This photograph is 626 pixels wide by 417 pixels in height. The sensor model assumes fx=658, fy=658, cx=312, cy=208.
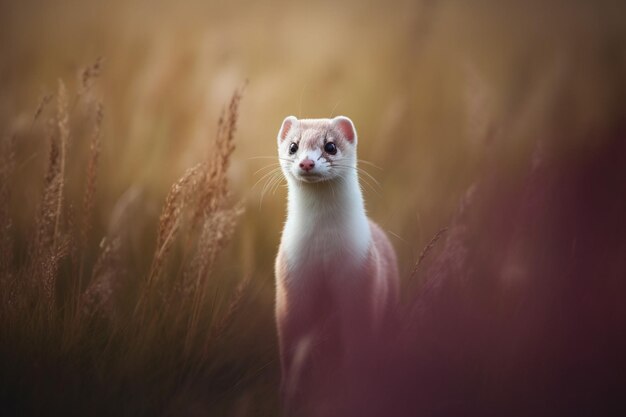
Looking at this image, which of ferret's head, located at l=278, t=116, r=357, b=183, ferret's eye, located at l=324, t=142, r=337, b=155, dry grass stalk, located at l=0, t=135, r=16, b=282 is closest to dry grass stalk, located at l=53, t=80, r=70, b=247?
dry grass stalk, located at l=0, t=135, r=16, b=282

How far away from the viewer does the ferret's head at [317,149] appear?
2.69 m

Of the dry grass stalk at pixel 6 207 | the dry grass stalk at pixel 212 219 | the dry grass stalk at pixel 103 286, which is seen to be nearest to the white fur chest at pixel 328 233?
the dry grass stalk at pixel 212 219

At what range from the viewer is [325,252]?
9.29ft

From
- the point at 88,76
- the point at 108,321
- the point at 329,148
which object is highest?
the point at 88,76

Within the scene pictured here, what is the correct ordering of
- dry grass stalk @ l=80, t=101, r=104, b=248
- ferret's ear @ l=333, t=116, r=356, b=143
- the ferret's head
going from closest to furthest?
dry grass stalk @ l=80, t=101, r=104, b=248
the ferret's head
ferret's ear @ l=333, t=116, r=356, b=143

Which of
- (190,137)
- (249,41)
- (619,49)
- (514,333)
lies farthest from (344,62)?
(514,333)

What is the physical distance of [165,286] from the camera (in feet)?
8.82

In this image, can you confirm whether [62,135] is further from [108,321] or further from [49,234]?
[108,321]

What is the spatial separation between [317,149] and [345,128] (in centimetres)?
22

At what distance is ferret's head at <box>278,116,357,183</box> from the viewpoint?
2686mm

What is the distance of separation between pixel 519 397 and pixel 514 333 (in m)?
0.21

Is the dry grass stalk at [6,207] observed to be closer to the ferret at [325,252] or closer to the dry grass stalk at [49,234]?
the dry grass stalk at [49,234]

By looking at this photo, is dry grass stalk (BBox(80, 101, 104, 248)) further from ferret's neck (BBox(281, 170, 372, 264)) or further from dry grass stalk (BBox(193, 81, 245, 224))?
ferret's neck (BBox(281, 170, 372, 264))

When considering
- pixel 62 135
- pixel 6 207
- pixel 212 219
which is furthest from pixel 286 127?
pixel 6 207
